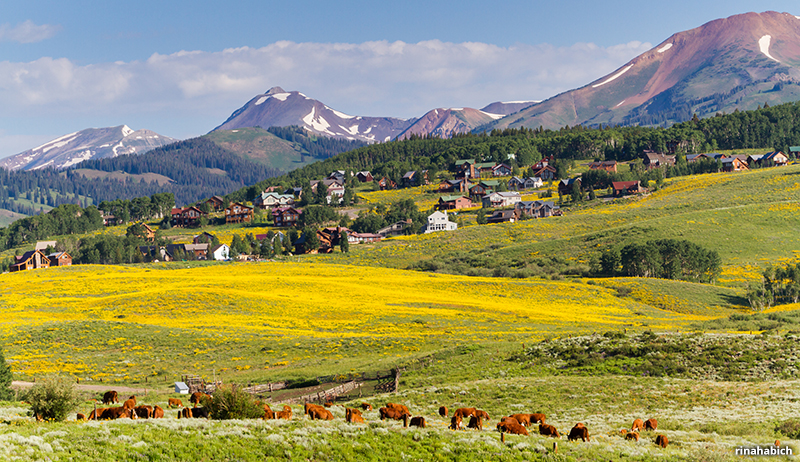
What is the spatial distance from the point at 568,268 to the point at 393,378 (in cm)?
6574

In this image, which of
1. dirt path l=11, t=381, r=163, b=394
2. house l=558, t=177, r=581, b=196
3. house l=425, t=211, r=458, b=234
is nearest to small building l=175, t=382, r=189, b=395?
dirt path l=11, t=381, r=163, b=394

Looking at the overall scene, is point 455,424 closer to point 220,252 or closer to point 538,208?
point 220,252

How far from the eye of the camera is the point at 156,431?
658 inches

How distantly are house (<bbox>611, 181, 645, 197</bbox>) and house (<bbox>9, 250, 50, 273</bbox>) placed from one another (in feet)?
475

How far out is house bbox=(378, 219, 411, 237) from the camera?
153375 millimetres

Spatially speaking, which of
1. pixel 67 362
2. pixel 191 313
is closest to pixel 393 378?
pixel 67 362

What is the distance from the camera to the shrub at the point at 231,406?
65.5 ft

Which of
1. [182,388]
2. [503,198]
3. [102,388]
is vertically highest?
[503,198]

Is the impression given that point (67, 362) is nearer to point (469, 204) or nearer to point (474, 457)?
point (474, 457)

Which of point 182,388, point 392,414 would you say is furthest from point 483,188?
point 392,414

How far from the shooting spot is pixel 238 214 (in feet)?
628

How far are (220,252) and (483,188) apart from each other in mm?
87083

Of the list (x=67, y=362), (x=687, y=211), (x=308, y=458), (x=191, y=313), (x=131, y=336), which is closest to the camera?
(x=308, y=458)

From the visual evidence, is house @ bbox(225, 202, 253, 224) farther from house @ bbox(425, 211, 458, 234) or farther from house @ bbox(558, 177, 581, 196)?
house @ bbox(558, 177, 581, 196)
